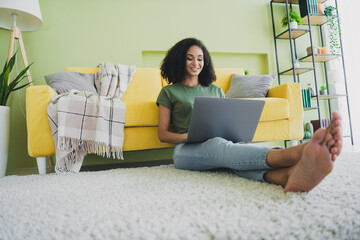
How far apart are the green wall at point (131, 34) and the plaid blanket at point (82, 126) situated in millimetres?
1106

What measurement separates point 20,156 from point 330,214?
2.53 meters

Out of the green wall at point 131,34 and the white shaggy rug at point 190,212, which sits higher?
the green wall at point 131,34

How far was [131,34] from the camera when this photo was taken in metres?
2.71

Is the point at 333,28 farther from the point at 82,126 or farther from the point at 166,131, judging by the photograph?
the point at 82,126

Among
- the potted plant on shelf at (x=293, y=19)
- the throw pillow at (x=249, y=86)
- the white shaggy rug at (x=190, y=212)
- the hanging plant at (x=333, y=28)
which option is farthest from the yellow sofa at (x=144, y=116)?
the hanging plant at (x=333, y=28)

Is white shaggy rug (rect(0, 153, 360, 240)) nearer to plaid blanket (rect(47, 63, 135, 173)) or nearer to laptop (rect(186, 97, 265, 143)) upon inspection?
laptop (rect(186, 97, 265, 143))

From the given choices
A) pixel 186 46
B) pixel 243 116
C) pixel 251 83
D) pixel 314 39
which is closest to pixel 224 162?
pixel 243 116

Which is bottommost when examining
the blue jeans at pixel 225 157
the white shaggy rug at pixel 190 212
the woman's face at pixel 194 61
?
the white shaggy rug at pixel 190 212

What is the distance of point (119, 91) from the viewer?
2135 millimetres

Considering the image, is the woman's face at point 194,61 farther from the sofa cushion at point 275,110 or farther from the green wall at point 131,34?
the green wall at point 131,34

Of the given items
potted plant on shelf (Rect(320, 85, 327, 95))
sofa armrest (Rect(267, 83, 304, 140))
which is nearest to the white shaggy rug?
sofa armrest (Rect(267, 83, 304, 140))

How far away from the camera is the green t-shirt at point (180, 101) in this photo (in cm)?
130

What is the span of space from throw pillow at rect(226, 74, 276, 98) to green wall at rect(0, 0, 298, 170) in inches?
25.4

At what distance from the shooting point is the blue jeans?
0.79 metres
